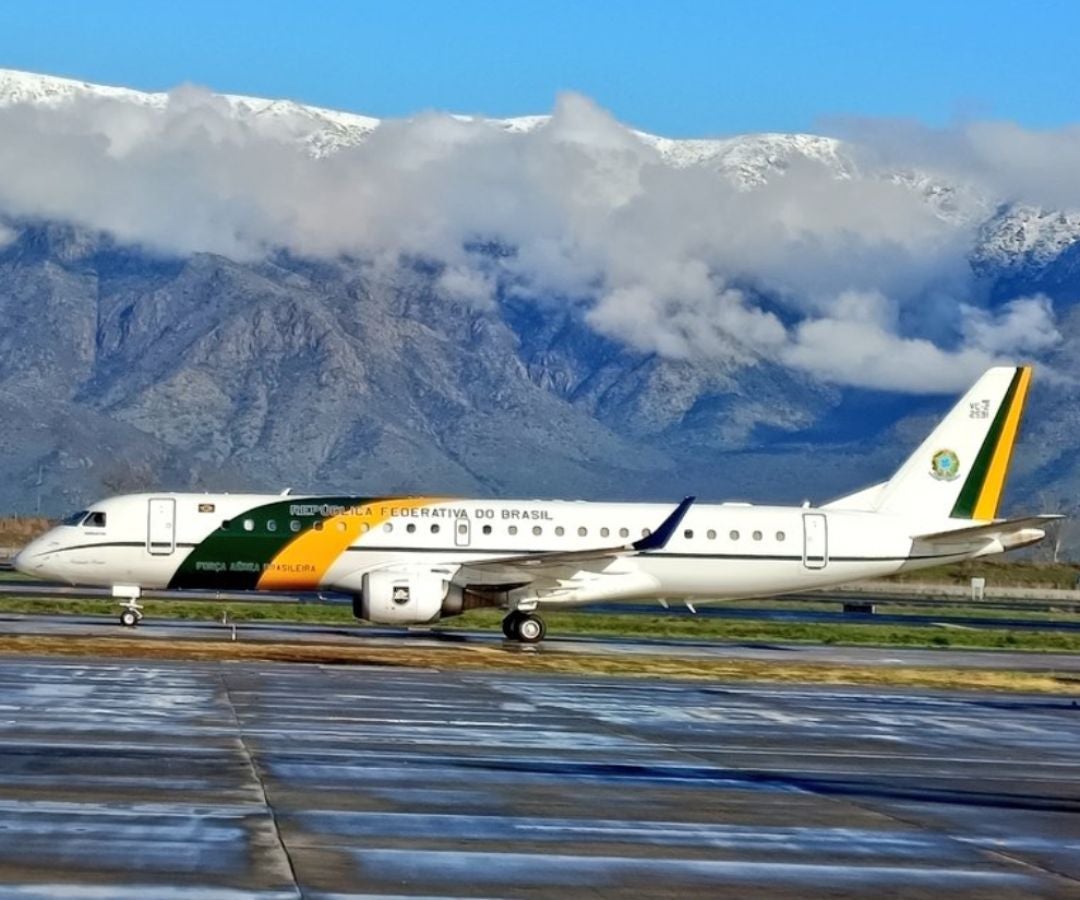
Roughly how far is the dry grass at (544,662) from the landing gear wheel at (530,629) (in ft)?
17.3

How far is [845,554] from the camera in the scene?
52.0 m

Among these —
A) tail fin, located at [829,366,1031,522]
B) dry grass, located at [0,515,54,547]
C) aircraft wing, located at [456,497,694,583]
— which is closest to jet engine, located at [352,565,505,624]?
aircraft wing, located at [456,497,694,583]

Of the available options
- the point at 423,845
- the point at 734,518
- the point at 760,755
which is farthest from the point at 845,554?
the point at 423,845

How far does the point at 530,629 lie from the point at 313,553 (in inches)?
208

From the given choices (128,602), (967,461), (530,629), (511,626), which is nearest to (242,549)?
(128,602)

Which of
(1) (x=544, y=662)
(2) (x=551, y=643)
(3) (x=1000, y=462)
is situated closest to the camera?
(1) (x=544, y=662)

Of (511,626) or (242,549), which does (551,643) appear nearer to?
(511,626)

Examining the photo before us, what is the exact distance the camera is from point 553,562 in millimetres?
48062

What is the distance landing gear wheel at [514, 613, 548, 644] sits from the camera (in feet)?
157

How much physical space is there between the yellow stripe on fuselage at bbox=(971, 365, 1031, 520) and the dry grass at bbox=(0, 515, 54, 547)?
77333 millimetres

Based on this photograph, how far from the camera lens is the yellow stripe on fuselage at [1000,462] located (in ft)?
180

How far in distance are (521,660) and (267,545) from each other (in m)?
10.3

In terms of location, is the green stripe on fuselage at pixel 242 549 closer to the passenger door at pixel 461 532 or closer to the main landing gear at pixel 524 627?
the passenger door at pixel 461 532

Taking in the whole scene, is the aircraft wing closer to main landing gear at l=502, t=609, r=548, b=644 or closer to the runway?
main landing gear at l=502, t=609, r=548, b=644
